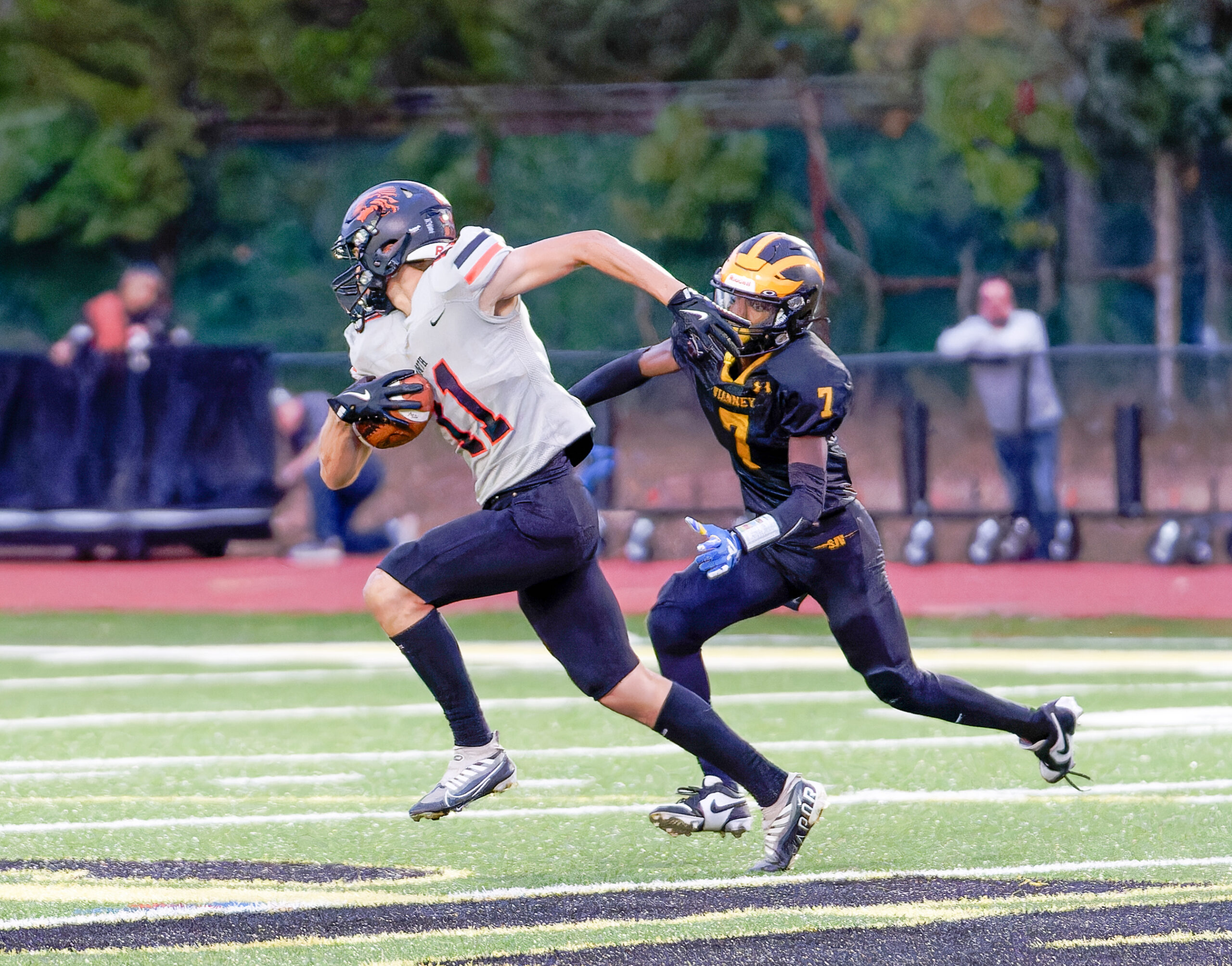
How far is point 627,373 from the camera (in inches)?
230

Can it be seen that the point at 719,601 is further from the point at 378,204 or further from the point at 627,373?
the point at 378,204

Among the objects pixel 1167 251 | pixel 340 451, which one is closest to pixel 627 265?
pixel 340 451

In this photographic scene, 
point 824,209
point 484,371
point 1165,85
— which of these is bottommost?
point 484,371

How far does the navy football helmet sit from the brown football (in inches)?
14.1

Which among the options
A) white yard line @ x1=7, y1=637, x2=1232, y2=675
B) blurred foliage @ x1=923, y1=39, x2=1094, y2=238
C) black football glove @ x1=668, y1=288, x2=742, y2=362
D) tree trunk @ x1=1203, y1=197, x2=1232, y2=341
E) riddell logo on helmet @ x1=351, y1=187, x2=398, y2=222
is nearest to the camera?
black football glove @ x1=668, y1=288, x2=742, y2=362

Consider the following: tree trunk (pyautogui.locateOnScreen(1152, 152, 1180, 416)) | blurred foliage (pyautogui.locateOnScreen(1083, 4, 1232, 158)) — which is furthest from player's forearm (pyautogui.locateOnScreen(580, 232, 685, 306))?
tree trunk (pyautogui.locateOnScreen(1152, 152, 1180, 416))

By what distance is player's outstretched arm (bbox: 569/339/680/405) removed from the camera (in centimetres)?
577

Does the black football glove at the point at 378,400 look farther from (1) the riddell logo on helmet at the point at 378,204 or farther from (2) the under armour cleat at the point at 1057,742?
(2) the under armour cleat at the point at 1057,742

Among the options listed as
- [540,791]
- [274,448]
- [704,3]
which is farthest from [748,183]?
[540,791]

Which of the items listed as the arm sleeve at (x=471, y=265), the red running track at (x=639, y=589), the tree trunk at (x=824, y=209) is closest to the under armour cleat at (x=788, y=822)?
the arm sleeve at (x=471, y=265)

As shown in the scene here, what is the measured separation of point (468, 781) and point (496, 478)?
840 millimetres

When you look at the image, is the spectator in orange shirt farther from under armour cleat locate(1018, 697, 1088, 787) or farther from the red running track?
under armour cleat locate(1018, 697, 1088, 787)

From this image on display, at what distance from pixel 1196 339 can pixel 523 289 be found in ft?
51.6

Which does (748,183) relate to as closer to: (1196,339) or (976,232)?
(976,232)
